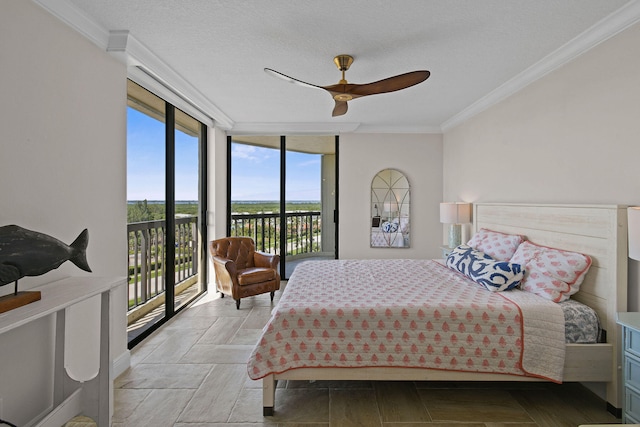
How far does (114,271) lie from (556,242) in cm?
353

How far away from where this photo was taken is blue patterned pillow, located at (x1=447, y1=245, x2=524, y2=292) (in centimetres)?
244

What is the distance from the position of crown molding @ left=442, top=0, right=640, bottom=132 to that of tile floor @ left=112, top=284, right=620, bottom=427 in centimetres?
248

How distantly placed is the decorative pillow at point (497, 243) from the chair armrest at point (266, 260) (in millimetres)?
2419

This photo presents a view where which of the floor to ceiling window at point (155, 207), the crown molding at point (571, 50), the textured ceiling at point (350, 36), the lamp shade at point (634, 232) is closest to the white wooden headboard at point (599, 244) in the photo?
the lamp shade at point (634, 232)

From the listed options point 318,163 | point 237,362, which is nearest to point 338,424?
point 237,362

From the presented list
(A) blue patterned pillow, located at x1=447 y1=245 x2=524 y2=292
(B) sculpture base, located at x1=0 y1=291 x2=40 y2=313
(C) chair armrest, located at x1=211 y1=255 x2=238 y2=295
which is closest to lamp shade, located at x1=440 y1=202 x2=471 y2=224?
(A) blue patterned pillow, located at x1=447 y1=245 x2=524 y2=292

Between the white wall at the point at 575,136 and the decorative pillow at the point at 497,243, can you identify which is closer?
the white wall at the point at 575,136

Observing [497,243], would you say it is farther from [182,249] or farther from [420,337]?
[182,249]

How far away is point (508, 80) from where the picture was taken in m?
3.11

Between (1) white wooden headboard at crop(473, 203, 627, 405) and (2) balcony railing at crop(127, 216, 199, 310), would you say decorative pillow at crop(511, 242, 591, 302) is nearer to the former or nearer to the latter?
(1) white wooden headboard at crop(473, 203, 627, 405)

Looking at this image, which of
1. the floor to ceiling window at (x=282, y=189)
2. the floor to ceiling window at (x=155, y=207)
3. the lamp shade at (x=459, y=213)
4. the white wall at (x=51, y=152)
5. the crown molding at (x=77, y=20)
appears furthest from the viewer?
the floor to ceiling window at (x=282, y=189)

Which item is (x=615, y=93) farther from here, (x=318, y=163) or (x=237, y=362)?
(x=318, y=163)

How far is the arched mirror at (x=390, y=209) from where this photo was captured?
5066 millimetres

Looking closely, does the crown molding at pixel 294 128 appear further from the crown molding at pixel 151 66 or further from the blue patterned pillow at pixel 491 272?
the blue patterned pillow at pixel 491 272
